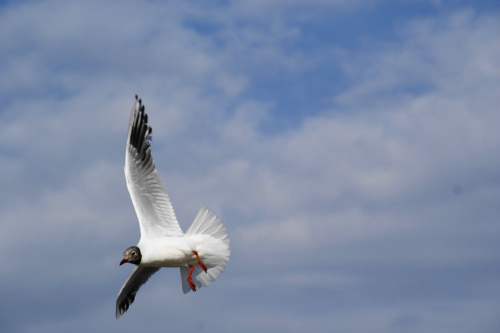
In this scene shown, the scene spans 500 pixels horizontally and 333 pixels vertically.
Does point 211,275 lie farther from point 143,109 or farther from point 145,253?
point 143,109

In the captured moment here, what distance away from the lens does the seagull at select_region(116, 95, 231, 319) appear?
44.3 ft

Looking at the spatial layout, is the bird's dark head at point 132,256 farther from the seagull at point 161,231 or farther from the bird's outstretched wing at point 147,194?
the bird's outstretched wing at point 147,194

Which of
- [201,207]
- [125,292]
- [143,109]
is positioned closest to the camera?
[201,207]

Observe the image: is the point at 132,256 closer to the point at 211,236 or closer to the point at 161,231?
the point at 161,231

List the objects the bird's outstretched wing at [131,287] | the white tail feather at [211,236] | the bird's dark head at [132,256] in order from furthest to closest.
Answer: the bird's outstretched wing at [131,287] < the bird's dark head at [132,256] < the white tail feather at [211,236]

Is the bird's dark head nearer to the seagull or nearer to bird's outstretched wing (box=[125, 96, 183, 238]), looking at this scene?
the seagull

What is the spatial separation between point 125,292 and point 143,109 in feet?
13.7

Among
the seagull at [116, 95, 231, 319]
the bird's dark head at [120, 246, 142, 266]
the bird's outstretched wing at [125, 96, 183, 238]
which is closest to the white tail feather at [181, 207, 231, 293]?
the seagull at [116, 95, 231, 319]

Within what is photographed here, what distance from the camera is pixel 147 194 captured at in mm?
13875

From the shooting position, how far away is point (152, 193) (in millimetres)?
13906

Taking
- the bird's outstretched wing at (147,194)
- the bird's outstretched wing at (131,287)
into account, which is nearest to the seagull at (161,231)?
the bird's outstretched wing at (147,194)

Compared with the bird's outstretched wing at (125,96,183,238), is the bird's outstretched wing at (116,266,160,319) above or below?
below

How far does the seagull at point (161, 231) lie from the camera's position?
44.3 ft

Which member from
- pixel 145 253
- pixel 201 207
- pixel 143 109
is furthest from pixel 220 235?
pixel 143 109
